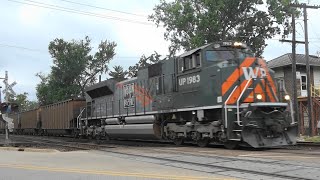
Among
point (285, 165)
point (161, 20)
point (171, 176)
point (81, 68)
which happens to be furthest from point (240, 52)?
point (81, 68)

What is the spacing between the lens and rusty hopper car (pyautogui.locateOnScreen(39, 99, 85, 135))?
30.2m

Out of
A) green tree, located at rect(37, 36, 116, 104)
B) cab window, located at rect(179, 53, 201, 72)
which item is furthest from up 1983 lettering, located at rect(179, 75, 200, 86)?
green tree, located at rect(37, 36, 116, 104)

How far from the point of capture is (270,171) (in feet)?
29.7

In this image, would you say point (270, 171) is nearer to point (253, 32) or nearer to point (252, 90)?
point (252, 90)

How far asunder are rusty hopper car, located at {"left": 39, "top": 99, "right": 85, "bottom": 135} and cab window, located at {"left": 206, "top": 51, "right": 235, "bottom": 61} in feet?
53.6

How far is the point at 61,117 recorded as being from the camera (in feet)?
107

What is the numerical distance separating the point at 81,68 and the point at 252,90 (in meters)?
50.2

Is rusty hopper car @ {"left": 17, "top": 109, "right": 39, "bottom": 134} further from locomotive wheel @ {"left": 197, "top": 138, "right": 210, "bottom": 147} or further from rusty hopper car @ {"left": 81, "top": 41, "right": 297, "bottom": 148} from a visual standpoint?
locomotive wheel @ {"left": 197, "top": 138, "right": 210, "bottom": 147}

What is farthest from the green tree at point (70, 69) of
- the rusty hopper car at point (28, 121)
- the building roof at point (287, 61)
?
the building roof at point (287, 61)

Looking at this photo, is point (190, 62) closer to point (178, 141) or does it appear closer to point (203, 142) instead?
point (203, 142)

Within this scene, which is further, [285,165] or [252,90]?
[252,90]

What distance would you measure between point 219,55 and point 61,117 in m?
19.6

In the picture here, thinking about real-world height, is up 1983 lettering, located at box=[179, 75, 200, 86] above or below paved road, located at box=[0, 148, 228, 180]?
above

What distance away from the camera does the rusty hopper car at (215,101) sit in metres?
14.8
